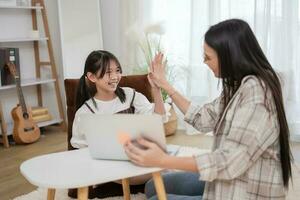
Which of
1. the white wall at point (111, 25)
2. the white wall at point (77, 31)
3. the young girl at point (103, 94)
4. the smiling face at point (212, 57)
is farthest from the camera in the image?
the white wall at point (111, 25)

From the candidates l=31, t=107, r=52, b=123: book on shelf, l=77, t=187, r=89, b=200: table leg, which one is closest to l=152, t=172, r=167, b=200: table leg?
l=77, t=187, r=89, b=200: table leg

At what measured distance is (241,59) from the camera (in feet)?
3.97

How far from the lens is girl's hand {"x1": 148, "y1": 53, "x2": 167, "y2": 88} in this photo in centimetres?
171

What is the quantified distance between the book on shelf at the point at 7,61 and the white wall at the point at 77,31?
57 cm

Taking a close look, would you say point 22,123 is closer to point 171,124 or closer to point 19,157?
point 19,157

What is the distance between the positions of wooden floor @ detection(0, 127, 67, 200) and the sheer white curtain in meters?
1.36

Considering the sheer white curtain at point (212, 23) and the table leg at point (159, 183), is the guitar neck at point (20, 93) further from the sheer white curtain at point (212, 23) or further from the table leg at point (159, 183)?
the table leg at point (159, 183)

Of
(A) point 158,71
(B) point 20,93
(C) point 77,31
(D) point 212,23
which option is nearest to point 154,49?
(D) point 212,23

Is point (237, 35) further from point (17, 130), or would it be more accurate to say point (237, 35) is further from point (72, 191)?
point (17, 130)

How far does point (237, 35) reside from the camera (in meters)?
1.22

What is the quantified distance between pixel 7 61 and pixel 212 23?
2.00 metres

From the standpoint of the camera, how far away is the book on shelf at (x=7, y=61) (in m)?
3.83

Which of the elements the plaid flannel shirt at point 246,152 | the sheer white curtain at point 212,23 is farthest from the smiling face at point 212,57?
the sheer white curtain at point 212,23

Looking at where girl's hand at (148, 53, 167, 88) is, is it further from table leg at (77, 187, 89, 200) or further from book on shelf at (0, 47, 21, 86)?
book on shelf at (0, 47, 21, 86)
